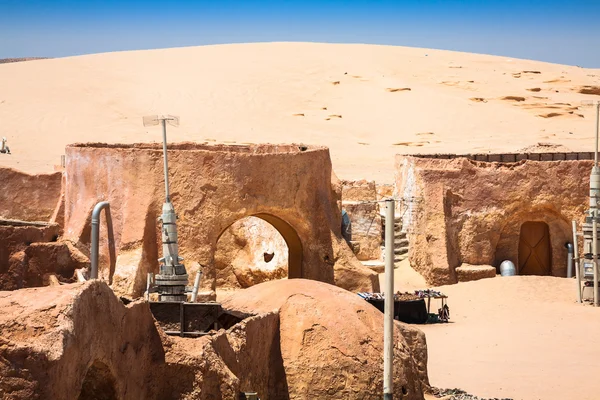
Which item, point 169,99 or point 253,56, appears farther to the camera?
point 253,56

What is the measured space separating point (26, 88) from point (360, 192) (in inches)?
1114

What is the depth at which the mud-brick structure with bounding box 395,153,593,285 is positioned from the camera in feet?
85.6

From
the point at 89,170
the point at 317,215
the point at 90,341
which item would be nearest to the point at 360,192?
A: the point at 317,215

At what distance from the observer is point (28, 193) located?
23.9 meters

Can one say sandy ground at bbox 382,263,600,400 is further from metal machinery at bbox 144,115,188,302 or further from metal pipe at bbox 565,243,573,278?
metal machinery at bbox 144,115,188,302

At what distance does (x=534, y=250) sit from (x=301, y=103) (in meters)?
28.3

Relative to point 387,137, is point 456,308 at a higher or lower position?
lower

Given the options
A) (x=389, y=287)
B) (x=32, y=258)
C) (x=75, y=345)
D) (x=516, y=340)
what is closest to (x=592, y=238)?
(x=516, y=340)

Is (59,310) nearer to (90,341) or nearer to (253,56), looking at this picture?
(90,341)

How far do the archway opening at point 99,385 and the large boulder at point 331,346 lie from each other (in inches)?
133

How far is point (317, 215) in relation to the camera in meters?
21.2

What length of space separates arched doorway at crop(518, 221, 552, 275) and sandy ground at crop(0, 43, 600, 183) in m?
11.2

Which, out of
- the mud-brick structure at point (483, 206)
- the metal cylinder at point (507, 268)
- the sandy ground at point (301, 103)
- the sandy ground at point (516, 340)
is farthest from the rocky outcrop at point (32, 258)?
the sandy ground at point (301, 103)

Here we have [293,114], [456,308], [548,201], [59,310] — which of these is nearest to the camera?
[59,310]
